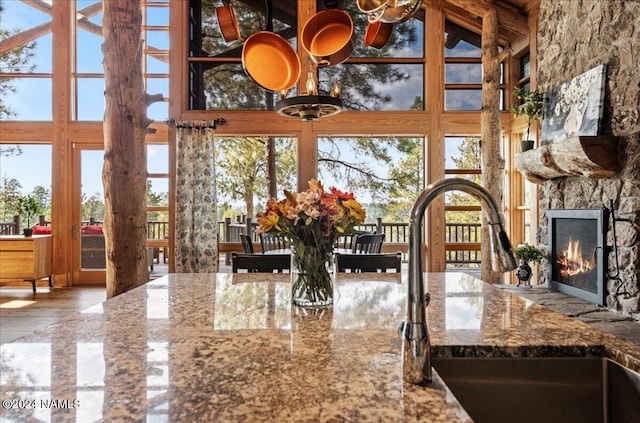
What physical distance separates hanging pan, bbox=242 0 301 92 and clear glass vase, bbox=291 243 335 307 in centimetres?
134

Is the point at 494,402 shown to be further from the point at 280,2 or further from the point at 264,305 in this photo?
the point at 280,2

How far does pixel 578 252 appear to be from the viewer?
3736 millimetres

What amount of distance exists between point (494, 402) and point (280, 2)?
5899mm

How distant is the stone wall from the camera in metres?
3.03

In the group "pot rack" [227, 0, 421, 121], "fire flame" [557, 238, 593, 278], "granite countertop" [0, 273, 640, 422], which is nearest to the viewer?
"granite countertop" [0, 273, 640, 422]

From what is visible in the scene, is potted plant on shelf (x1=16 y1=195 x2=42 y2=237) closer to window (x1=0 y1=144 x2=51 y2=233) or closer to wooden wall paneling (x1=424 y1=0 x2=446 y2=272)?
window (x1=0 y1=144 x2=51 y2=233)

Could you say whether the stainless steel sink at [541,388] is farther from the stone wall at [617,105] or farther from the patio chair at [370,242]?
the patio chair at [370,242]

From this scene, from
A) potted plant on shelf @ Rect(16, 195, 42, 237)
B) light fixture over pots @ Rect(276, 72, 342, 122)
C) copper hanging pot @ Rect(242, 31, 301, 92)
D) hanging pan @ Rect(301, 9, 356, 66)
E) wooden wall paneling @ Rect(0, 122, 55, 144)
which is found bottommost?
potted plant on shelf @ Rect(16, 195, 42, 237)

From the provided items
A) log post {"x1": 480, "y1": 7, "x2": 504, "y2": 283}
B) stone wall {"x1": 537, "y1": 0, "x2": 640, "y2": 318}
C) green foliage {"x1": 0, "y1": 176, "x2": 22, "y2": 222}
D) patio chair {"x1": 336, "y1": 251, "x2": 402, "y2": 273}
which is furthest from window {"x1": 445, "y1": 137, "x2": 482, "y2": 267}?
green foliage {"x1": 0, "y1": 176, "x2": 22, "y2": 222}

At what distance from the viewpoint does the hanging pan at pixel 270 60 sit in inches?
93.0

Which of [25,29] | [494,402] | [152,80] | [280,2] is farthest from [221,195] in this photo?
[494,402]

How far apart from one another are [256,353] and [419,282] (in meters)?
0.42

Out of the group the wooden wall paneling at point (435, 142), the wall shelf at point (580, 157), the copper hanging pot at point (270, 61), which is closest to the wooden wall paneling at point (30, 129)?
the copper hanging pot at point (270, 61)

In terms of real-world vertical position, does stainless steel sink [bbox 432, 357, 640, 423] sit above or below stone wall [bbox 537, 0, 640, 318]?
below
